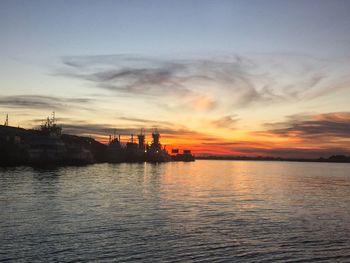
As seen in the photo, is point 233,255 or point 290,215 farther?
point 290,215

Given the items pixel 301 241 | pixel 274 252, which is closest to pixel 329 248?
pixel 301 241

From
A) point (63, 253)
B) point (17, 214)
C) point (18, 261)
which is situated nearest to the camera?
point (18, 261)

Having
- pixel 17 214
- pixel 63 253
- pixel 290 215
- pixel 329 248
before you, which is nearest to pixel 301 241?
pixel 329 248

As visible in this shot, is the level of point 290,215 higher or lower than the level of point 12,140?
lower

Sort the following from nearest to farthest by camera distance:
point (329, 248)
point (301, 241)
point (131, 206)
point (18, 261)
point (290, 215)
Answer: point (18, 261), point (329, 248), point (301, 241), point (290, 215), point (131, 206)

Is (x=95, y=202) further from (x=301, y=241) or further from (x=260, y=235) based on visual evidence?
(x=301, y=241)

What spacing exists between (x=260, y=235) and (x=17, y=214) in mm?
23099

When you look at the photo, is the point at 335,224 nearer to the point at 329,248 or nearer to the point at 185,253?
the point at 329,248

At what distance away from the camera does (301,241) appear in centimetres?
3002

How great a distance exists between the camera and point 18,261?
2300 cm

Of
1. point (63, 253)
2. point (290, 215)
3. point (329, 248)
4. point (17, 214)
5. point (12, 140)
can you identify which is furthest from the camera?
point (12, 140)

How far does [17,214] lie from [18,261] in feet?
53.7

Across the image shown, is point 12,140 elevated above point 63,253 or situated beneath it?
elevated above

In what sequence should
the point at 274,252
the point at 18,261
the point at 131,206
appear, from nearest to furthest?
the point at 18,261 → the point at 274,252 → the point at 131,206
